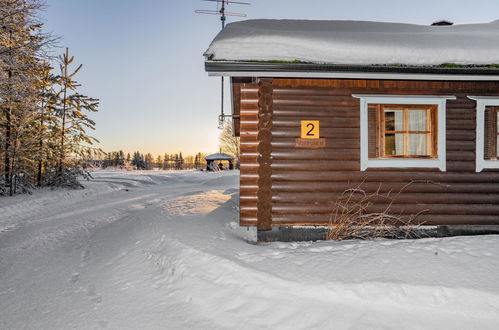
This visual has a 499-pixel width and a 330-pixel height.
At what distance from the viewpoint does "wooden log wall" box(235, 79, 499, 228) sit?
16.1 ft

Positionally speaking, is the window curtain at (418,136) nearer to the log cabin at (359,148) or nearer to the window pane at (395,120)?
the window pane at (395,120)

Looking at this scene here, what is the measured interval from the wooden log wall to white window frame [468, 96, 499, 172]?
81 millimetres

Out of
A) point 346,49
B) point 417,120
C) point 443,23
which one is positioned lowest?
point 417,120

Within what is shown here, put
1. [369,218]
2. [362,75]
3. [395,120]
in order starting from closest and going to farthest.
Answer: [362,75] < [369,218] < [395,120]

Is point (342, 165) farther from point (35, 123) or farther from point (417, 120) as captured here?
point (35, 123)

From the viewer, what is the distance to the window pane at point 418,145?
218 inches

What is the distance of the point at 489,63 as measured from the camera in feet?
14.9

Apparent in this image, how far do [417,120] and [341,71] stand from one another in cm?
235

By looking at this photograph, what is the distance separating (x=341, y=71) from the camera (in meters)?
4.54

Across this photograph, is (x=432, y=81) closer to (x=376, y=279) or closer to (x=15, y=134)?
(x=376, y=279)

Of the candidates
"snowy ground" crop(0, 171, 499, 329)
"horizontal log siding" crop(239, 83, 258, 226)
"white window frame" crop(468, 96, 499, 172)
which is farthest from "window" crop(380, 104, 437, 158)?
"horizontal log siding" crop(239, 83, 258, 226)

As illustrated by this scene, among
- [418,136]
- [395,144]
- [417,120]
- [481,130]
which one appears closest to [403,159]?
[395,144]

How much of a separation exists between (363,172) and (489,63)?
286 cm

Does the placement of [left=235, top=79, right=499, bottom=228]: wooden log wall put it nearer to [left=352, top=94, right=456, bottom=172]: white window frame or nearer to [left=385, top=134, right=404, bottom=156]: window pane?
[left=352, top=94, right=456, bottom=172]: white window frame
